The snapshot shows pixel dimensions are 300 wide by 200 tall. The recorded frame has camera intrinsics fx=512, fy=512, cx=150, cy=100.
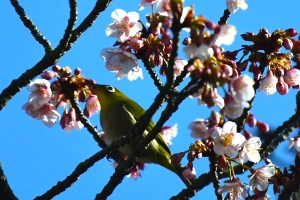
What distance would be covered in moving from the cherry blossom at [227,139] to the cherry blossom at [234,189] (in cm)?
23

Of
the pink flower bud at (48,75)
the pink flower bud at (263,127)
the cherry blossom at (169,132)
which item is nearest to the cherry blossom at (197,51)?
the pink flower bud at (263,127)

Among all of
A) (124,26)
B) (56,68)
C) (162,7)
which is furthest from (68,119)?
(162,7)

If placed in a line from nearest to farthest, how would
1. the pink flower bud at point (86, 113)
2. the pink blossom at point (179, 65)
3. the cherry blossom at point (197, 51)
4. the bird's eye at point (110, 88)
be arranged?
the cherry blossom at point (197, 51) < the pink blossom at point (179, 65) < the pink flower bud at point (86, 113) < the bird's eye at point (110, 88)

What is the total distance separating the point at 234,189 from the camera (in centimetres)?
335

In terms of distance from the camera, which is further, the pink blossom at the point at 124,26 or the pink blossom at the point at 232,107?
the pink blossom at the point at 124,26

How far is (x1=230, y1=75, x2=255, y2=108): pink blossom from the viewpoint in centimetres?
232

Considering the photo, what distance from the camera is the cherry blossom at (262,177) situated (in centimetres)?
338

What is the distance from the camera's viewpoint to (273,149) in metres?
4.17

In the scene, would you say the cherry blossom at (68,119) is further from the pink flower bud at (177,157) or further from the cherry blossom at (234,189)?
the cherry blossom at (234,189)

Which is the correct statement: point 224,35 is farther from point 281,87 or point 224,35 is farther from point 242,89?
point 281,87

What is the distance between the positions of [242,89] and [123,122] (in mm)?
3165

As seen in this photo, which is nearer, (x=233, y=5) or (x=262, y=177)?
(x=262, y=177)

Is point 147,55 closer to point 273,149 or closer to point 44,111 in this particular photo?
point 44,111

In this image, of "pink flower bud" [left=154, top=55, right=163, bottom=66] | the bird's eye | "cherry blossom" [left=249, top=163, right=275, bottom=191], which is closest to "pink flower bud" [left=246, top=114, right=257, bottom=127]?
"cherry blossom" [left=249, top=163, right=275, bottom=191]
